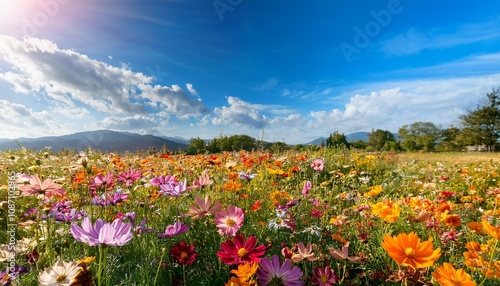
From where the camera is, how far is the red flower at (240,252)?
1018mm

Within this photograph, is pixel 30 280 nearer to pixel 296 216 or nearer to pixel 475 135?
pixel 296 216

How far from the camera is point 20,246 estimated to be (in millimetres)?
1467

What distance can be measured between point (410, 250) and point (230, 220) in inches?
27.6

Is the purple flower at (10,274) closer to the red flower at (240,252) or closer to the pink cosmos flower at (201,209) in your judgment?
the pink cosmos flower at (201,209)

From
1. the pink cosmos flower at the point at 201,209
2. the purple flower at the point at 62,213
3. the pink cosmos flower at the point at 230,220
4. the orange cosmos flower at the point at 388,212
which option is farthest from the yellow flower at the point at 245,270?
the purple flower at the point at 62,213

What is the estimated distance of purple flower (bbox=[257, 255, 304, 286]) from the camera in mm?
1031

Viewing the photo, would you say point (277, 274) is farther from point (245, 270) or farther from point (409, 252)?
point (409, 252)

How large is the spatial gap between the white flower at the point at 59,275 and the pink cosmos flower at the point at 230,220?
559 millimetres

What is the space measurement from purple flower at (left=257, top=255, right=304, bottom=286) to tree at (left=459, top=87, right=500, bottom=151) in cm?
5054

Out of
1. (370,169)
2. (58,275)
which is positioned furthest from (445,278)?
(370,169)

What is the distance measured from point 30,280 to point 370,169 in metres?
5.55

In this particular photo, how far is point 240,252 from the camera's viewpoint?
103 centimetres

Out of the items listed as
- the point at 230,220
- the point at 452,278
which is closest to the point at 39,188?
the point at 230,220

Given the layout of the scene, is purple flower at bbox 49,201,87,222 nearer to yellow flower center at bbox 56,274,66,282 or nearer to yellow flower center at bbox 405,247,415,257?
yellow flower center at bbox 56,274,66,282
